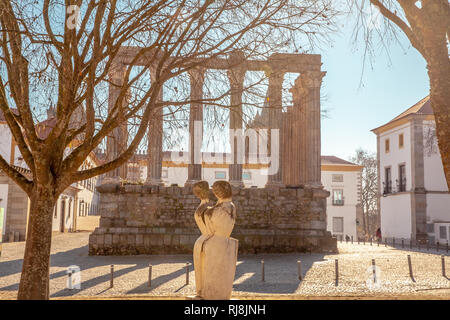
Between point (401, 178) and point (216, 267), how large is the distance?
33.5m

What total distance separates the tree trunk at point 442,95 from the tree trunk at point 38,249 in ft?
18.6

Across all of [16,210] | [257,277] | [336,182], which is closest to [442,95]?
[257,277]

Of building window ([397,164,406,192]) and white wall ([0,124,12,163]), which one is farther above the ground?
white wall ([0,124,12,163])

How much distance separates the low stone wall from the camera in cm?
2105

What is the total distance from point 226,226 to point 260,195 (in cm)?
1747

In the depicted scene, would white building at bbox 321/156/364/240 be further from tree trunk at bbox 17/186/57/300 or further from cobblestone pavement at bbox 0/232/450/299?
tree trunk at bbox 17/186/57/300

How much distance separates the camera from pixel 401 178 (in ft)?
118

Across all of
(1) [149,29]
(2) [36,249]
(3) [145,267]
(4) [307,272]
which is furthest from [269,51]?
(3) [145,267]

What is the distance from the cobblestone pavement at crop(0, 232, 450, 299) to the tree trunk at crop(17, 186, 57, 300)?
2.42 m

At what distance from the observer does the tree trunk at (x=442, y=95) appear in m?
7.02

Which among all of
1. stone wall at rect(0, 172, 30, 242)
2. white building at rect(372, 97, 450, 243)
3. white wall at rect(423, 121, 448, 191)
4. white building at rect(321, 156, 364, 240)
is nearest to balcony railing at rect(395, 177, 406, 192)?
white building at rect(372, 97, 450, 243)

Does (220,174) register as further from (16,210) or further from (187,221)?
(187,221)

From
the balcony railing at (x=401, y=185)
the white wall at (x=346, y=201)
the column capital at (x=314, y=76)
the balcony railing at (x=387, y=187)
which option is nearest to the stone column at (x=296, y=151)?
the column capital at (x=314, y=76)

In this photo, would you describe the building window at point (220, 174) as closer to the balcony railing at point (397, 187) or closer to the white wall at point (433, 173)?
the balcony railing at point (397, 187)
